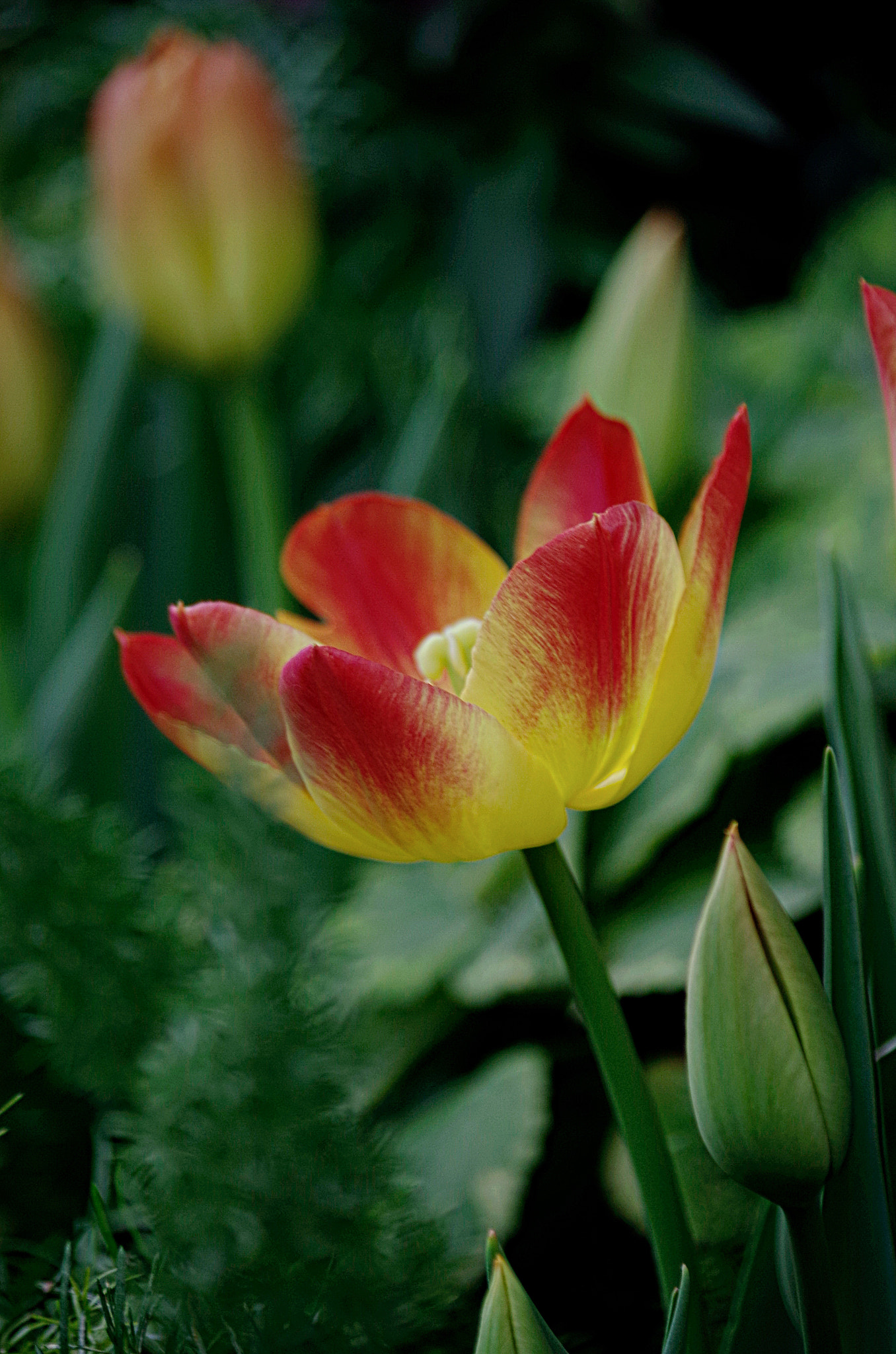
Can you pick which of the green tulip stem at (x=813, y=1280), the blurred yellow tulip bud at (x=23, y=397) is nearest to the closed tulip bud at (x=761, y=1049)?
the green tulip stem at (x=813, y=1280)

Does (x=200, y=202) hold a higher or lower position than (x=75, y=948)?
higher

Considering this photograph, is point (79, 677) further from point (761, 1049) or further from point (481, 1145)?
point (761, 1049)

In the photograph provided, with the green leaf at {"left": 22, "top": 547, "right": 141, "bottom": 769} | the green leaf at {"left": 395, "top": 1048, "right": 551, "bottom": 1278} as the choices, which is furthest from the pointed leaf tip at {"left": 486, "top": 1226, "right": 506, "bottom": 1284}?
the green leaf at {"left": 22, "top": 547, "right": 141, "bottom": 769}

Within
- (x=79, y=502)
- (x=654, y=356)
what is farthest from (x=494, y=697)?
(x=79, y=502)

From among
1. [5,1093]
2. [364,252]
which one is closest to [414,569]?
[5,1093]

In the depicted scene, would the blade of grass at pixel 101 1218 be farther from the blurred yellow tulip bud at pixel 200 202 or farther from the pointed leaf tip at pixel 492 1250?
the blurred yellow tulip bud at pixel 200 202
